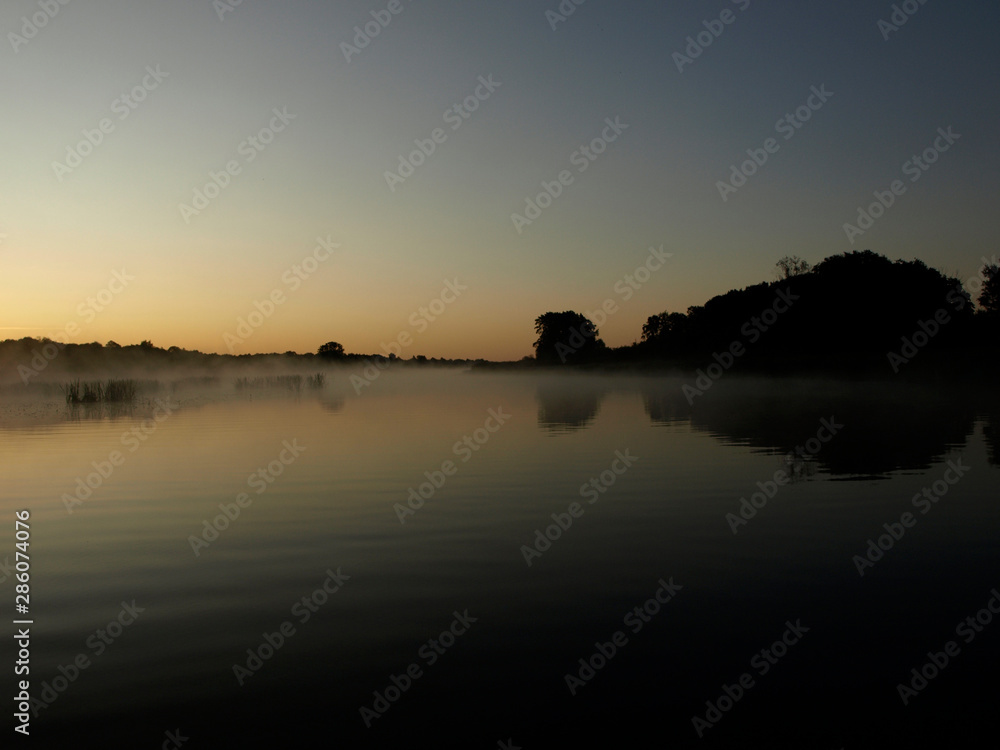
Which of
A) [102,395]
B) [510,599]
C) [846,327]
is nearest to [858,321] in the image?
[846,327]

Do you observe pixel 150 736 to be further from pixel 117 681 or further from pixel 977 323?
pixel 977 323

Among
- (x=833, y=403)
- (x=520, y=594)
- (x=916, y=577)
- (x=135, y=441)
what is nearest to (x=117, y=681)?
(x=520, y=594)

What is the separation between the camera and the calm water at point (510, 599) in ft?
19.7

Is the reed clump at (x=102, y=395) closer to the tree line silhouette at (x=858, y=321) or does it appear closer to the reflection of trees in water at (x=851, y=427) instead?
the reflection of trees in water at (x=851, y=427)

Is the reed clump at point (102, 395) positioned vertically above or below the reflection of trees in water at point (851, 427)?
above

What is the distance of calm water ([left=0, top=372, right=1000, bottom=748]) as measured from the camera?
19.7 feet

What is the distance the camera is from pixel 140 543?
11930mm

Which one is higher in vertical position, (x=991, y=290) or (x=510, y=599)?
(x=991, y=290)

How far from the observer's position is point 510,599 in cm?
887

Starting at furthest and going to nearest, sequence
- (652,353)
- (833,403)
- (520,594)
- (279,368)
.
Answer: (652,353), (279,368), (833,403), (520,594)

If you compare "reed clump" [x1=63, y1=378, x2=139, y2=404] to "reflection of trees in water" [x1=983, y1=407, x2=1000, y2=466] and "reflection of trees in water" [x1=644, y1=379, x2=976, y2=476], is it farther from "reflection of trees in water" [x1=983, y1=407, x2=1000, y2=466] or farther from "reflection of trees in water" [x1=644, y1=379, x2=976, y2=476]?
"reflection of trees in water" [x1=983, y1=407, x2=1000, y2=466]

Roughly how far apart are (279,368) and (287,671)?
135 m

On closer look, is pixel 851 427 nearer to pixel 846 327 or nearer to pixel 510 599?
pixel 510 599

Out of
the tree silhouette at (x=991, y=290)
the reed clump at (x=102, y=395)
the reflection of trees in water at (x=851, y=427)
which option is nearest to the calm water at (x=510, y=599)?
the reflection of trees in water at (x=851, y=427)
